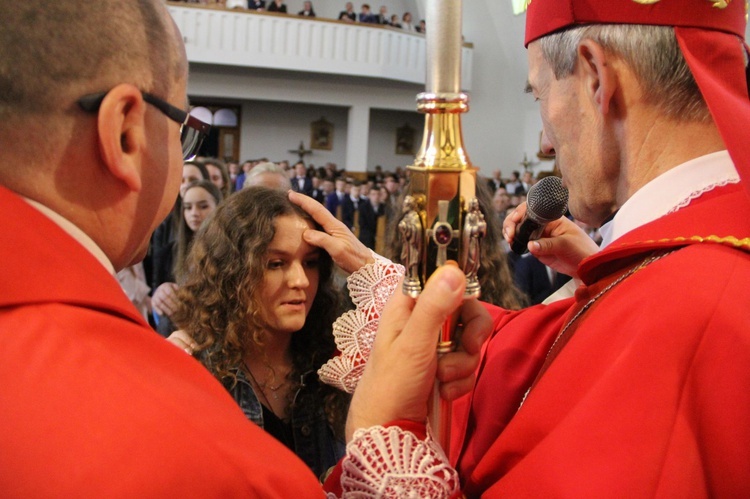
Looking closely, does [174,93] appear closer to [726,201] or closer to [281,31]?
[726,201]

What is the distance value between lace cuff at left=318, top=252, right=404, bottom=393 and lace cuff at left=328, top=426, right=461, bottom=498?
0.70 m

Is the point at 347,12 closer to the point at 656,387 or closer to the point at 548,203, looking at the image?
the point at 548,203

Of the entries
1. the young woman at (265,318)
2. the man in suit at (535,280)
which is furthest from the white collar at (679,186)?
the man in suit at (535,280)

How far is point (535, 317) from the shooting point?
1538 millimetres

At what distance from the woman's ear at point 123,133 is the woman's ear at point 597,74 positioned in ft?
2.52

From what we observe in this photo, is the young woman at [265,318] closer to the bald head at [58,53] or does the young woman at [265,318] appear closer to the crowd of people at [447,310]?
the crowd of people at [447,310]

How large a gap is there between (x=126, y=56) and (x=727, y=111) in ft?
3.00

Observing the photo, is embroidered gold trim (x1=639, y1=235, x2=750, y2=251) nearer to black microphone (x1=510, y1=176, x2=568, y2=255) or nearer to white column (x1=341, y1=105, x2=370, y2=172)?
black microphone (x1=510, y1=176, x2=568, y2=255)

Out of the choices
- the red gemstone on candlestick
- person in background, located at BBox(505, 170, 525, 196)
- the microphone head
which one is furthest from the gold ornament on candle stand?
person in background, located at BBox(505, 170, 525, 196)

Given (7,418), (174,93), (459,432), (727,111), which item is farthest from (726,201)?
(7,418)

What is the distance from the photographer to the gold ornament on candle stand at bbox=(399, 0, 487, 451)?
38.5 inches

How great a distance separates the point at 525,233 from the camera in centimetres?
191

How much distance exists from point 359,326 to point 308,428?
1.48 ft

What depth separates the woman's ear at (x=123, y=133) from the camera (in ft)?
3.14
